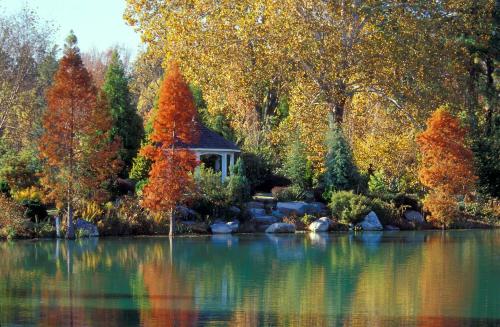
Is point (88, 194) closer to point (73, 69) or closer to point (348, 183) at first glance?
point (73, 69)

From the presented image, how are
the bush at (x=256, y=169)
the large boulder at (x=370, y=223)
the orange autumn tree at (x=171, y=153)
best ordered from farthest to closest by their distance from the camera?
the bush at (x=256, y=169) < the large boulder at (x=370, y=223) < the orange autumn tree at (x=171, y=153)

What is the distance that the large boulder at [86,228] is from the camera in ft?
105

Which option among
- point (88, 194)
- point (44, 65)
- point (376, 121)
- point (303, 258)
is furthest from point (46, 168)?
point (44, 65)

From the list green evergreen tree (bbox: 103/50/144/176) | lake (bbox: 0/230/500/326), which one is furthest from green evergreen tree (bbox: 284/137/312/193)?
lake (bbox: 0/230/500/326)

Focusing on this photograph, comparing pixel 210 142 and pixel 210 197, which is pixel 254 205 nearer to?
pixel 210 197

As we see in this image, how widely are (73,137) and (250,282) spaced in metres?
12.5

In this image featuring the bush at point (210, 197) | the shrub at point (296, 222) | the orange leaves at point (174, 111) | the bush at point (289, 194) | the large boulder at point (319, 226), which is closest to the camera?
the orange leaves at point (174, 111)

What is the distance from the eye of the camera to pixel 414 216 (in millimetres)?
38812

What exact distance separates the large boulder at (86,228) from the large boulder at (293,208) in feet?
26.6

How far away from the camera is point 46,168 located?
31859mm

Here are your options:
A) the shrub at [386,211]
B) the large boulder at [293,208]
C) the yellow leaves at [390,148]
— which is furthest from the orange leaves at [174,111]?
the yellow leaves at [390,148]

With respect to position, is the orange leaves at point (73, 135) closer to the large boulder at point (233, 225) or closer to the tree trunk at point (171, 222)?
the tree trunk at point (171, 222)

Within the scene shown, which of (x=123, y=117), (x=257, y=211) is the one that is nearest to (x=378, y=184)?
(x=257, y=211)

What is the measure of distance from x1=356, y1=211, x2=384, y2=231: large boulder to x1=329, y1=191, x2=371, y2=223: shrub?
0.17 meters
